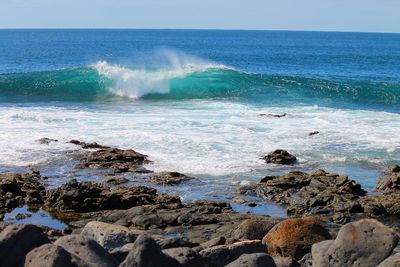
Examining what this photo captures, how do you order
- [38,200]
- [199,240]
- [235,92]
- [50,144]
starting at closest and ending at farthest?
[199,240], [38,200], [50,144], [235,92]

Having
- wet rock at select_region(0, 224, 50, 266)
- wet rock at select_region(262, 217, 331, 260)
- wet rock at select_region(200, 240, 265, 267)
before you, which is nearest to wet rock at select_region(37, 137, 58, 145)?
wet rock at select_region(262, 217, 331, 260)

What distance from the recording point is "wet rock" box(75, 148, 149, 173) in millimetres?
18344

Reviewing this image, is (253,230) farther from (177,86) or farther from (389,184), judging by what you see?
(177,86)

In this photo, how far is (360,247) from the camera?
8344 mm

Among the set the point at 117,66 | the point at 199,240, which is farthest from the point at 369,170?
the point at 117,66

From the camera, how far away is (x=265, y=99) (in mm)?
36281

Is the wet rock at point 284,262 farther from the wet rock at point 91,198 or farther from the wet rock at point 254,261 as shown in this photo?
the wet rock at point 91,198

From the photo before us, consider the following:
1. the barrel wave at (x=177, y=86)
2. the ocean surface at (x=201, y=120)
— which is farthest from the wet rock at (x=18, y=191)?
the barrel wave at (x=177, y=86)

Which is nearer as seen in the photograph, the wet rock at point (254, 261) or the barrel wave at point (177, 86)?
the wet rock at point (254, 261)

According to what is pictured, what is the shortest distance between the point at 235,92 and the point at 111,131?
1603cm

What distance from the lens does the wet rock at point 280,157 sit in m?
19.1

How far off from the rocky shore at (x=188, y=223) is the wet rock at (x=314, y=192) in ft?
0.07

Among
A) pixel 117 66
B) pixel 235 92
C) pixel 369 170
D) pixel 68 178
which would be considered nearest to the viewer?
pixel 68 178

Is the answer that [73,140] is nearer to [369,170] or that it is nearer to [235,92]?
[369,170]
